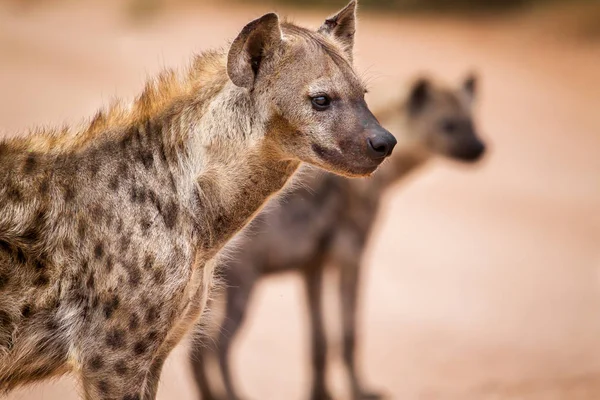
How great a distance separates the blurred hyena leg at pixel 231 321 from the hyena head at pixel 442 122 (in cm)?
196

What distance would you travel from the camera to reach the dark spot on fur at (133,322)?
3.60 m

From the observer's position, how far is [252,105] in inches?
149

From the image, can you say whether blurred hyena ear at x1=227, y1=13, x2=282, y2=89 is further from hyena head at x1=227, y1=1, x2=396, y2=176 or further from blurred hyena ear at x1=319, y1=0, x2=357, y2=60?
blurred hyena ear at x1=319, y1=0, x2=357, y2=60

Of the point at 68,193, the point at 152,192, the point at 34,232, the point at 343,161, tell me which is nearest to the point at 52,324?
the point at 34,232

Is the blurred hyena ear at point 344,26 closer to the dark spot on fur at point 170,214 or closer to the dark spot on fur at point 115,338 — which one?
the dark spot on fur at point 170,214

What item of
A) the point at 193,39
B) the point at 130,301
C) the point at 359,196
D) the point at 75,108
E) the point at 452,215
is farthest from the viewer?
the point at 193,39

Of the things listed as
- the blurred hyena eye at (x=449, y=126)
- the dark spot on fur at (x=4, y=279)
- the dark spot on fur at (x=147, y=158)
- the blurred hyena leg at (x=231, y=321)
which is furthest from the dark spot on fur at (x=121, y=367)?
the blurred hyena eye at (x=449, y=126)

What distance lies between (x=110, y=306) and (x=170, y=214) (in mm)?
384

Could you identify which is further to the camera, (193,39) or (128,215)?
(193,39)

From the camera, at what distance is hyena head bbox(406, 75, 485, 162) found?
774 cm

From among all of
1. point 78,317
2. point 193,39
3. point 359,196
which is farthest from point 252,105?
point 193,39

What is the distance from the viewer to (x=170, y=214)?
375 centimetres

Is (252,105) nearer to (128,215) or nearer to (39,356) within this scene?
(128,215)

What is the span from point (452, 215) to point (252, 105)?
8.00 m
